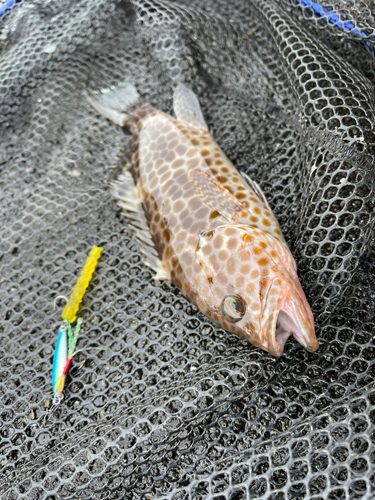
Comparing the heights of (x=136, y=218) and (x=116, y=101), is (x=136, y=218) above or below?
below

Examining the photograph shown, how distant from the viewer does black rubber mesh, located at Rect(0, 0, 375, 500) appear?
3.03 meters

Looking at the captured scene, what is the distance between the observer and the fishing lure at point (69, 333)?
140 inches

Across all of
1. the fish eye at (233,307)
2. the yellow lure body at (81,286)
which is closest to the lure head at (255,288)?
the fish eye at (233,307)

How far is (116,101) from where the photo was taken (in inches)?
189

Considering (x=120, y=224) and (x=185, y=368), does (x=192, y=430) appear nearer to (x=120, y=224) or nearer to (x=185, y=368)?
(x=185, y=368)

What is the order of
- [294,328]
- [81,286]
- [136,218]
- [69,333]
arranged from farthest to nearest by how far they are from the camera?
[136,218] < [81,286] < [69,333] < [294,328]

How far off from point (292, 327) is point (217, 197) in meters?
1.24

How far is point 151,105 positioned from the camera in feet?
15.6

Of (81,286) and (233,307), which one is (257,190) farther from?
(81,286)

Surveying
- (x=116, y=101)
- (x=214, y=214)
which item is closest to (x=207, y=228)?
(x=214, y=214)

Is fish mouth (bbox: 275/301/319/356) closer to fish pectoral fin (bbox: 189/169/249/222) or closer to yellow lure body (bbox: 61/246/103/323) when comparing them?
fish pectoral fin (bbox: 189/169/249/222)

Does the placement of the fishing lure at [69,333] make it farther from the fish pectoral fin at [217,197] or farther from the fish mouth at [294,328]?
the fish mouth at [294,328]

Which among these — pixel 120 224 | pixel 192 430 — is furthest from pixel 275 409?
pixel 120 224

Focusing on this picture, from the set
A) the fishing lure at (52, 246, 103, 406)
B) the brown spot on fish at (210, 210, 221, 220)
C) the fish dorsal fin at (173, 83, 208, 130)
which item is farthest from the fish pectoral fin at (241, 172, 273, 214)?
the fishing lure at (52, 246, 103, 406)
